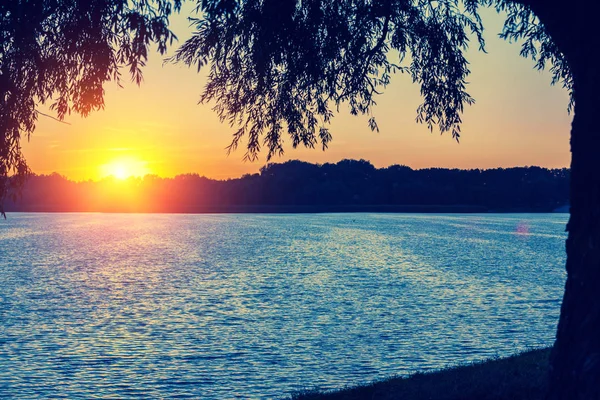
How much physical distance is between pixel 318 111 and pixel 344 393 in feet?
17.8

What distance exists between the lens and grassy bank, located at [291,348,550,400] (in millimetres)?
11867

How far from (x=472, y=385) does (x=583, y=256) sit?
16.1 ft

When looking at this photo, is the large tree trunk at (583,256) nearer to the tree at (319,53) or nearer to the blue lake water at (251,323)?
the tree at (319,53)

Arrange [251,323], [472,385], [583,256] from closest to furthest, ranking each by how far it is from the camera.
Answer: [583,256] → [472,385] → [251,323]

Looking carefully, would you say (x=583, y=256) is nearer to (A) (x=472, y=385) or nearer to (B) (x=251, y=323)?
(A) (x=472, y=385)

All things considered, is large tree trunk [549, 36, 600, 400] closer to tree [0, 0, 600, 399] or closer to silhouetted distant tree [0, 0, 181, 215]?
tree [0, 0, 600, 399]

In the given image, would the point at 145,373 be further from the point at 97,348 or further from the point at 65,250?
the point at 65,250

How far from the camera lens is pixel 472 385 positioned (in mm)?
12516

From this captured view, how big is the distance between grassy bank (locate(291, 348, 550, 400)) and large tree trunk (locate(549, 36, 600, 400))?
2.78m

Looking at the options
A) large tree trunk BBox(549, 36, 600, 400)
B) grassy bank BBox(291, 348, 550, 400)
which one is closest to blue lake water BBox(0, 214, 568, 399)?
grassy bank BBox(291, 348, 550, 400)

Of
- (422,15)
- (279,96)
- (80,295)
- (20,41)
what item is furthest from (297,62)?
(80,295)

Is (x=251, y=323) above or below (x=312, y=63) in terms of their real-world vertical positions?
below

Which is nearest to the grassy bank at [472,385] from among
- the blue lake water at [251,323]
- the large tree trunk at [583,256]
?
the large tree trunk at [583,256]

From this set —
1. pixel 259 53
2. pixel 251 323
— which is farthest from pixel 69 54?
pixel 251 323
